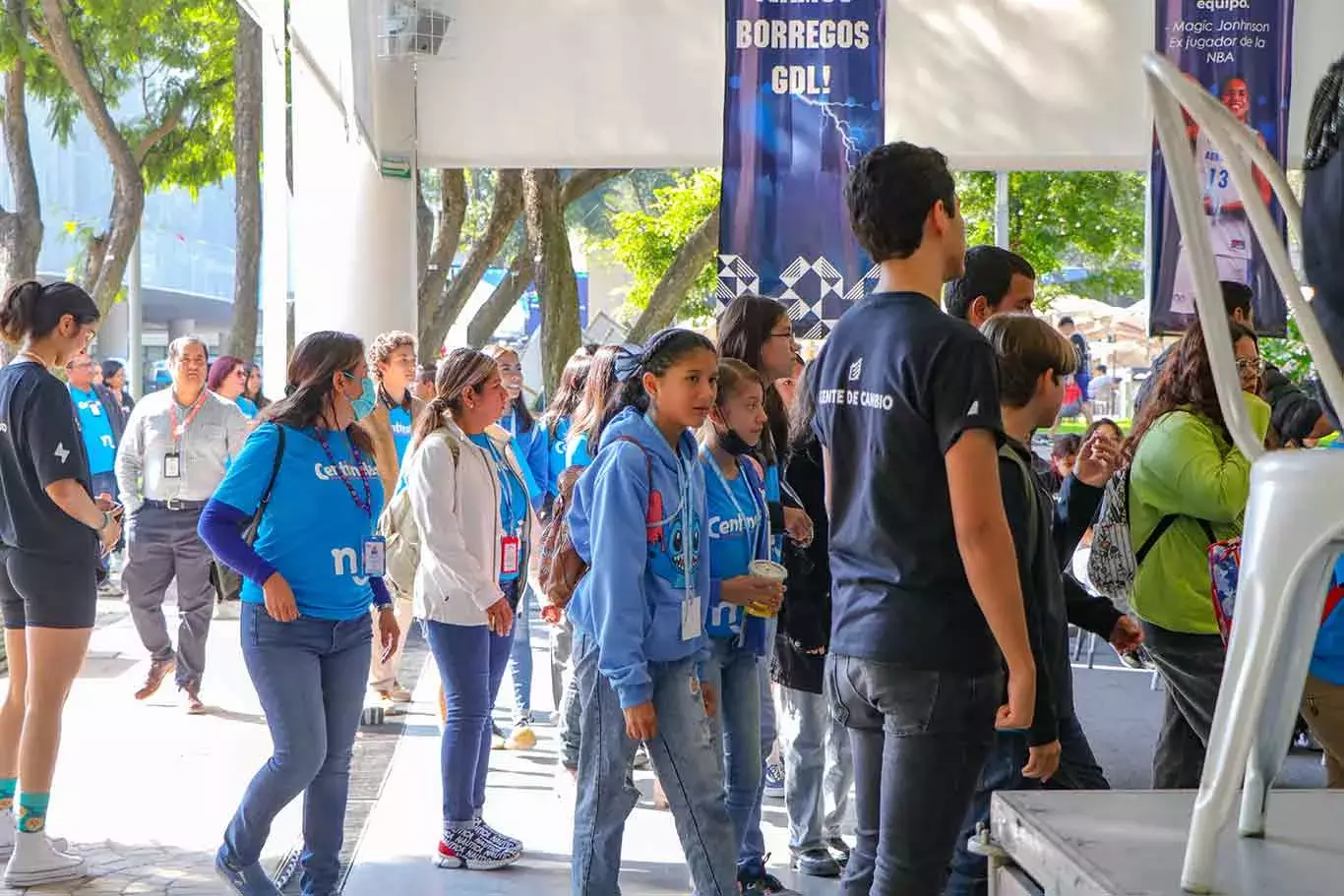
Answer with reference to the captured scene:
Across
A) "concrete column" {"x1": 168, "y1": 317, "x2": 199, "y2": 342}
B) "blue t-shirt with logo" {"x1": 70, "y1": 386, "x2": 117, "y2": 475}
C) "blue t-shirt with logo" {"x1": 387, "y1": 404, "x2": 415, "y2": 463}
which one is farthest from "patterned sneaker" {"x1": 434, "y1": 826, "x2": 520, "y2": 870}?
"concrete column" {"x1": 168, "y1": 317, "x2": 199, "y2": 342}

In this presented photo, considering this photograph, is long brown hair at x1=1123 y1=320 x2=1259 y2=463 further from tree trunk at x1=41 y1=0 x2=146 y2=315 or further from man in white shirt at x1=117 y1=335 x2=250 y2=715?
tree trunk at x1=41 y1=0 x2=146 y2=315

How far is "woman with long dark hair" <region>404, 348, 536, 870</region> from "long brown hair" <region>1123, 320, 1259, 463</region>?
2076 mm

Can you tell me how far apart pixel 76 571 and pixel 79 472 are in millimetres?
306

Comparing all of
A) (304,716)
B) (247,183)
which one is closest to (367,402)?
(304,716)

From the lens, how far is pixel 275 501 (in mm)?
4297

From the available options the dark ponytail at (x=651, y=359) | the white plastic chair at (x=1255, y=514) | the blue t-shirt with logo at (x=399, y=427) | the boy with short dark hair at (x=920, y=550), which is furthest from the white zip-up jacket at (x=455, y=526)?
the white plastic chair at (x=1255, y=514)

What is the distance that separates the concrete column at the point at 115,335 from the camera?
3831 cm

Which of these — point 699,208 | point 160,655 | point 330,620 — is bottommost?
point 160,655

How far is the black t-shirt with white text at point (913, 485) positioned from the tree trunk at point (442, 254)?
1307 centimetres

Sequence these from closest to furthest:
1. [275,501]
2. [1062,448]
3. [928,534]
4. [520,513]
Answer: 1. [928,534]
2. [275,501]
3. [520,513]
4. [1062,448]

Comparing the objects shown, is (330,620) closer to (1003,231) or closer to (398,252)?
(398,252)

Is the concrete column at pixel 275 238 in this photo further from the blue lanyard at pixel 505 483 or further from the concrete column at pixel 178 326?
the concrete column at pixel 178 326

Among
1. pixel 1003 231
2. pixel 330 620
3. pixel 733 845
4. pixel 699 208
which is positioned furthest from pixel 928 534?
pixel 699 208

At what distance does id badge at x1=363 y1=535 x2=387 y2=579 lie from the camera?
4414 mm
